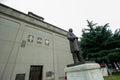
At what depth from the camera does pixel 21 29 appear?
751cm

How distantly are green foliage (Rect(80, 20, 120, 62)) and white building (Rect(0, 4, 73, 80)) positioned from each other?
3.85 meters

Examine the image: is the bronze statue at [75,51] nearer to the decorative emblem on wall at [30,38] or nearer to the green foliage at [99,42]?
the decorative emblem on wall at [30,38]

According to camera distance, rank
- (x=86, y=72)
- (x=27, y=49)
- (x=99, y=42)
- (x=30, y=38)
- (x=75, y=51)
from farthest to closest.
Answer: (x=99, y=42) < (x=30, y=38) < (x=27, y=49) < (x=75, y=51) < (x=86, y=72)

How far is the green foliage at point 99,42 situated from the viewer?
1081 centimetres

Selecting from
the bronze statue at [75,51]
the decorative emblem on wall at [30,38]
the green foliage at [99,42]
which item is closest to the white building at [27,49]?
the decorative emblem on wall at [30,38]

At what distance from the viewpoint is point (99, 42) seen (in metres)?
12.0

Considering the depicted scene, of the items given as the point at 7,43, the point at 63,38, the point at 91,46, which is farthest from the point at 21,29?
the point at 91,46

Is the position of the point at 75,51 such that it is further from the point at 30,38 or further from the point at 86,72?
the point at 30,38

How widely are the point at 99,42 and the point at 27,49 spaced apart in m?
9.39

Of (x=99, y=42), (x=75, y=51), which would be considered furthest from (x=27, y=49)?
(x=99, y=42)

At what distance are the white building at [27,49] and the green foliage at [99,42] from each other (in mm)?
3846

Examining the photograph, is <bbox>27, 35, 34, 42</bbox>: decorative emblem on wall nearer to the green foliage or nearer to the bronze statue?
the bronze statue

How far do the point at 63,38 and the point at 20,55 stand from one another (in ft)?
19.3

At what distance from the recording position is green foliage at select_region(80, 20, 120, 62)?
10.8 metres
